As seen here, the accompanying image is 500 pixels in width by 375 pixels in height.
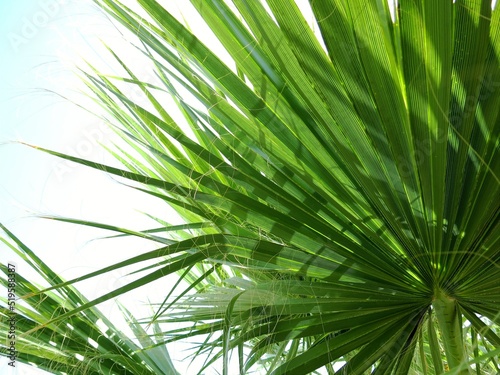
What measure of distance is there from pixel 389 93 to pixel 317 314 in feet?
1.64

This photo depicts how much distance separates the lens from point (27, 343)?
4.83ft

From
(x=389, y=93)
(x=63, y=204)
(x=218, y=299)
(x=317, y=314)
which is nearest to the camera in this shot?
(x=389, y=93)

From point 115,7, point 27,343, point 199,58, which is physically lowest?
point 27,343

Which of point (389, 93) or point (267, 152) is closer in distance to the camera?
point (389, 93)

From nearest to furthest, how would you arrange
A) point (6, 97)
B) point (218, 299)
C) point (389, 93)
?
point (389, 93) → point (218, 299) → point (6, 97)

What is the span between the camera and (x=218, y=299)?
1.38 m

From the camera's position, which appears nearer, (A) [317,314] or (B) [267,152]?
(B) [267,152]

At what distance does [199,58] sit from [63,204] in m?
1.65

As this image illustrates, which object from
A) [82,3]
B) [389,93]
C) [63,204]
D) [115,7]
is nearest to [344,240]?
[389,93]

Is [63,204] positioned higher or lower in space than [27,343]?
higher

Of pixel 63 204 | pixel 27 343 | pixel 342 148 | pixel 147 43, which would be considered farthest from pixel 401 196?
pixel 63 204

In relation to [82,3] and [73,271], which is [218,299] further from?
[82,3]

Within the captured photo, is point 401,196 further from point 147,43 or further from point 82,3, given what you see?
point 82,3

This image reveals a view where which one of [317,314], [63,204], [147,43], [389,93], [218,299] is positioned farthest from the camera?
[63,204]
